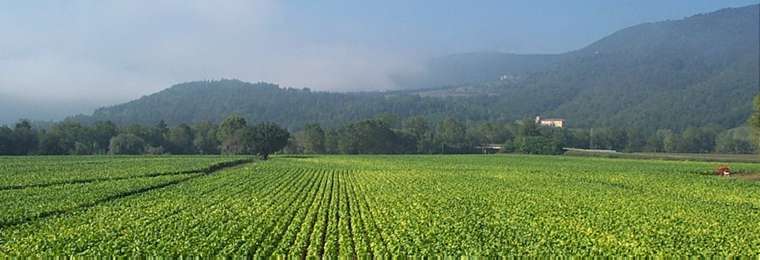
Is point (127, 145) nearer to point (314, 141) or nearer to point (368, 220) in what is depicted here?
point (314, 141)

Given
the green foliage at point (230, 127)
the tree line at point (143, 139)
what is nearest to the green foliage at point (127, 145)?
the tree line at point (143, 139)

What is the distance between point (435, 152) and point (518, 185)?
13124cm

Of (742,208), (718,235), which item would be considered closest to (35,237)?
(718,235)

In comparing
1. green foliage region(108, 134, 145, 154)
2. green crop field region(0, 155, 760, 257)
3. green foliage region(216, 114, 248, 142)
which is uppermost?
green foliage region(216, 114, 248, 142)

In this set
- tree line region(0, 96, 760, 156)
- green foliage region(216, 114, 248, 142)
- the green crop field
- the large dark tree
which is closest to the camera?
the green crop field

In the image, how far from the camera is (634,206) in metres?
36.3

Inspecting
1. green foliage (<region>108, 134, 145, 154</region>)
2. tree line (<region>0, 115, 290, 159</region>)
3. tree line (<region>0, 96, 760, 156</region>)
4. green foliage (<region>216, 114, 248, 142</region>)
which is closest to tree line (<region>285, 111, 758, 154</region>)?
tree line (<region>0, 96, 760, 156</region>)

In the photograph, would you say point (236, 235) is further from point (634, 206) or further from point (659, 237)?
point (634, 206)

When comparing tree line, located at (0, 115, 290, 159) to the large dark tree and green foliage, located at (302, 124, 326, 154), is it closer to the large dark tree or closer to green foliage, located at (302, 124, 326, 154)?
the large dark tree

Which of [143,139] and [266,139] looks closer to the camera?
[266,139]

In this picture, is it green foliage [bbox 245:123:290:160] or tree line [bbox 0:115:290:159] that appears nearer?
tree line [bbox 0:115:290:159]

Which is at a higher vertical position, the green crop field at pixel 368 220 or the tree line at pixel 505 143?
the tree line at pixel 505 143

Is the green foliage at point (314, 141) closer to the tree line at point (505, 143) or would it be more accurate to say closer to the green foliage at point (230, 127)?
the tree line at point (505, 143)

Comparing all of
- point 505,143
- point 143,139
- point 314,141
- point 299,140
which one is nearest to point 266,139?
point 143,139
